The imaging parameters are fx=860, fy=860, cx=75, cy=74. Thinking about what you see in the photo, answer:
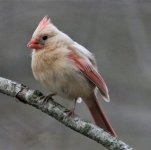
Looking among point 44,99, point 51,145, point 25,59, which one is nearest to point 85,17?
point 25,59

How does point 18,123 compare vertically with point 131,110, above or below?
below

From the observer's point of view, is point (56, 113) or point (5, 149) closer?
point (56, 113)

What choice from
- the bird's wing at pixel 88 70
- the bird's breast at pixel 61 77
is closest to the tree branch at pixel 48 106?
the bird's breast at pixel 61 77

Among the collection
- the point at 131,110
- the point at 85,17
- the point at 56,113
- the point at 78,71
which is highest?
the point at 85,17

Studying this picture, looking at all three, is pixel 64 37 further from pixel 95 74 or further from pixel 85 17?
pixel 85 17

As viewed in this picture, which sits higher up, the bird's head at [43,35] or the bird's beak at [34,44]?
the bird's head at [43,35]

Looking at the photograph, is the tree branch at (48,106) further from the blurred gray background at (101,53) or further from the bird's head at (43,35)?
the blurred gray background at (101,53)

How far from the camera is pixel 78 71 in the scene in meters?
6.26

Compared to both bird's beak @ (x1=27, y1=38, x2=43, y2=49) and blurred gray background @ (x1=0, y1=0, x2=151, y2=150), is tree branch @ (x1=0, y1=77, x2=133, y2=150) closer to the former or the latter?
bird's beak @ (x1=27, y1=38, x2=43, y2=49)

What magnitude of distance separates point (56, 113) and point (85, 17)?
3.59m

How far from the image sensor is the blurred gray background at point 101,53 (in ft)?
27.3

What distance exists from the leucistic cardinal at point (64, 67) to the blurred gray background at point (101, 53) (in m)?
1.20

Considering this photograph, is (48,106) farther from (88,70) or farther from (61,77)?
(88,70)

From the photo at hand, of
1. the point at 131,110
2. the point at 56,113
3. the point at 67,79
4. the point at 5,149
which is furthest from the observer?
the point at 131,110
